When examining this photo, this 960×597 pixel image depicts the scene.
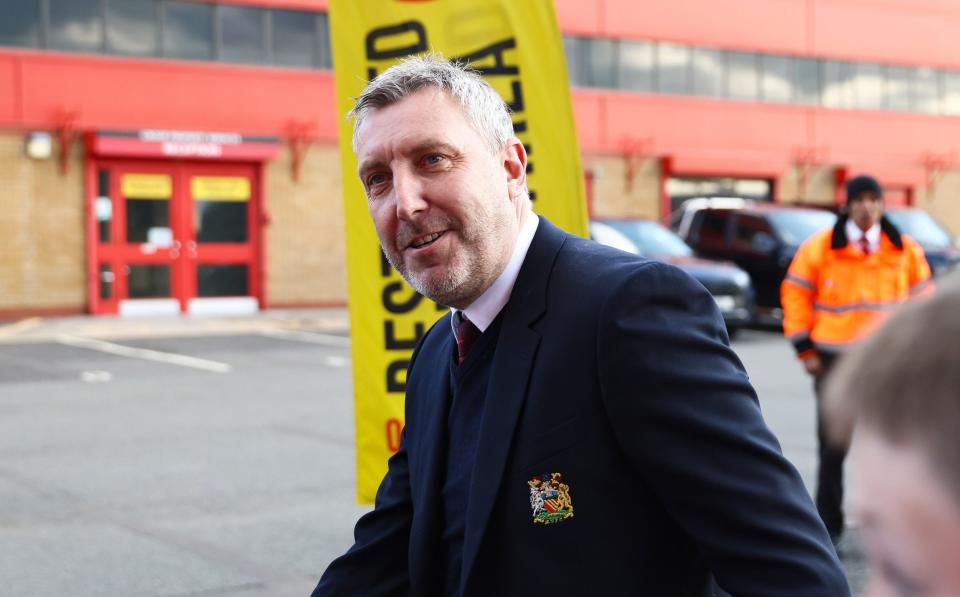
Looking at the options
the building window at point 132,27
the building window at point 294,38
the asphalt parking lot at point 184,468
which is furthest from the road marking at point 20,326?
the building window at point 294,38

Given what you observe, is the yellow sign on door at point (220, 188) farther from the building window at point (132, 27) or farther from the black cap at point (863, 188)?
the black cap at point (863, 188)

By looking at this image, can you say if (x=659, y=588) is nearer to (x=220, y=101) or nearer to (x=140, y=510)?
(x=140, y=510)

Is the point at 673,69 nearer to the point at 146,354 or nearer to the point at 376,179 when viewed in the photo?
the point at 146,354

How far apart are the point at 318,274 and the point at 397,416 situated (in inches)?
820

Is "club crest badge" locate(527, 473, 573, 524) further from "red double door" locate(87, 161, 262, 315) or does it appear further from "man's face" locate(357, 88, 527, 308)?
"red double door" locate(87, 161, 262, 315)

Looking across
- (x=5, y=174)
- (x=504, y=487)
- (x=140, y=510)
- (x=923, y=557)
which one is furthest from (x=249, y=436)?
(x=5, y=174)

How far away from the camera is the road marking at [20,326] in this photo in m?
19.6

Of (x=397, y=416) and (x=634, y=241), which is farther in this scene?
(x=634, y=241)

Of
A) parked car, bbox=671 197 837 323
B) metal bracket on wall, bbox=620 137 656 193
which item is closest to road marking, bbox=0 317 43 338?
parked car, bbox=671 197 837 323

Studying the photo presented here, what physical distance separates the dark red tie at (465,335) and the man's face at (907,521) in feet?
5.42

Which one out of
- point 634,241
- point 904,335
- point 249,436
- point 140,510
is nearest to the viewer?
point 904,335

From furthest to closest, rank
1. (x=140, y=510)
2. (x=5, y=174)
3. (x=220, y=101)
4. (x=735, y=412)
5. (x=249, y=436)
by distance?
(x=220, y=101) < (x=5, y=174) < (x=249, y=436) < (x=140, y=510) < (x=735, y=412)

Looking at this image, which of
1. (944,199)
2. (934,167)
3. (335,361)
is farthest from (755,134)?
(335,361)

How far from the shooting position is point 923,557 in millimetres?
705
